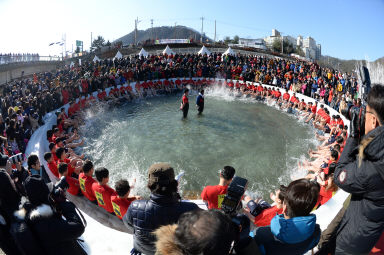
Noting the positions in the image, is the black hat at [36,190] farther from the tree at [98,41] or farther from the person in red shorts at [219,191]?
the tree at [98,41]

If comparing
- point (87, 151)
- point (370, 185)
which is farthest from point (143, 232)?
point (87, 151)

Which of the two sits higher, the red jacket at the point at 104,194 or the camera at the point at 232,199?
the camera at the point at 232,199

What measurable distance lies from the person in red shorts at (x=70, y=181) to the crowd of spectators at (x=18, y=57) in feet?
108

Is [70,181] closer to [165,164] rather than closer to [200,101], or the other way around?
[165,164]

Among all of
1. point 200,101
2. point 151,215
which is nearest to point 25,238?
point 151,215

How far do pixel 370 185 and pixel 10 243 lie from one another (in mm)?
3213

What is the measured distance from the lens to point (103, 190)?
414 centimetres

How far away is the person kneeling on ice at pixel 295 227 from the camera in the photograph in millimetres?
1913

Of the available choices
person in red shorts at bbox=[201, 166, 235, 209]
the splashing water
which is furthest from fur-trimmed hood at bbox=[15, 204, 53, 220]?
the splashing water

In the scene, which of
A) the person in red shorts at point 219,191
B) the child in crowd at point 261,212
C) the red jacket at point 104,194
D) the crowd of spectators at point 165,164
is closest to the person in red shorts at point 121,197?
the crowd of spectators at point 165,164

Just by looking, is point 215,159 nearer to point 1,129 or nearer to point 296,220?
point 296,220

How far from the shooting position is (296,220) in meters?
1.91

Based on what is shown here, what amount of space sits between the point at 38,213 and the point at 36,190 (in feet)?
0.64

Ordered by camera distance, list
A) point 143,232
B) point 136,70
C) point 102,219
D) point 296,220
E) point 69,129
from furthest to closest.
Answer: point 136,70
point 69,129
point 102,219
point 143,232
point 296,220
